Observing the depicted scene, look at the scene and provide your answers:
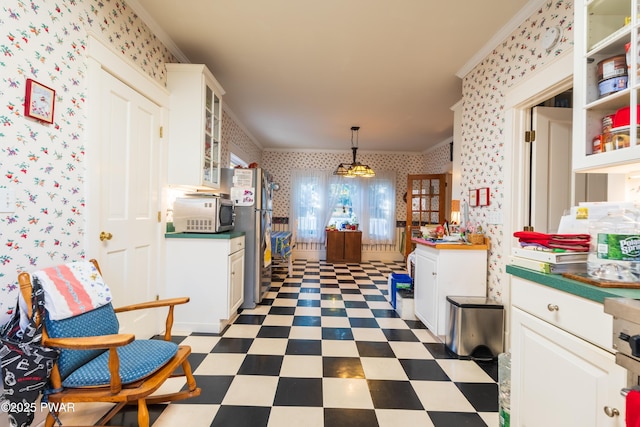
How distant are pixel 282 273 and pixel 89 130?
163 inches

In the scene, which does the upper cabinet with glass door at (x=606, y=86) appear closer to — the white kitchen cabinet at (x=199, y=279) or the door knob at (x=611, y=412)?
the door knob at (x=611, y=412)

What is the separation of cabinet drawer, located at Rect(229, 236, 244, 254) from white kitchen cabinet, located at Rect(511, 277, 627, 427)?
2336 mm

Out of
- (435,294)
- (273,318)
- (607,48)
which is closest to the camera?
(607,48)

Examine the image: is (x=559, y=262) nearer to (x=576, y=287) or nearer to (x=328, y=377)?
(x=576, y=287)

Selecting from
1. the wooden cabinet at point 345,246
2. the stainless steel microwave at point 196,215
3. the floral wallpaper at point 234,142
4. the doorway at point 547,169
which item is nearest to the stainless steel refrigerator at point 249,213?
the stainless steel microwave at point 196,215

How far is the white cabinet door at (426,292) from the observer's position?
2.71 meters

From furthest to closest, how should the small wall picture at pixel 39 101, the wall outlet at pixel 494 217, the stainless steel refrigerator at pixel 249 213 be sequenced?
the stainless steel refrigerator at pixel 249 213, the wall outlet at pixel 494 217, the small wall picture at pixel 39 101

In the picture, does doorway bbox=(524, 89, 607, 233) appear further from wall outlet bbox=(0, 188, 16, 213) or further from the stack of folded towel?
wall outlet bbox=(0, 188, 16, 213)

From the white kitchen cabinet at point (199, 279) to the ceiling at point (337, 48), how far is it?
73.5 inches

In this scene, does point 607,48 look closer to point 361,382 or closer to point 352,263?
point 361,382

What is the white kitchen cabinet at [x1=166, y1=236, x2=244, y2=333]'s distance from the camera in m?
2.75

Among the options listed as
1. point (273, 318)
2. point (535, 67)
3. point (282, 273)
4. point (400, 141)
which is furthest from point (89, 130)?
point (400, 141)

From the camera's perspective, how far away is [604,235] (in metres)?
1.06

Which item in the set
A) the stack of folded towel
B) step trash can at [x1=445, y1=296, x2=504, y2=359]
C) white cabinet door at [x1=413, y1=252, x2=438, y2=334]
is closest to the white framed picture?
white cabinet door at [x1=413, y1=252, x2=438, y2=334]
